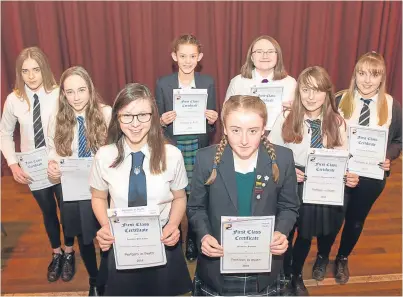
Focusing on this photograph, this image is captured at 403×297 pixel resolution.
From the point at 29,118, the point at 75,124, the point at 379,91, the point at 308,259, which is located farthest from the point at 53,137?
the point at 308,259

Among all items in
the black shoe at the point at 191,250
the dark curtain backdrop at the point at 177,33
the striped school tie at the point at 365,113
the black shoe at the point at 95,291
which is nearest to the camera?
the striped school tie at the point at 365,113

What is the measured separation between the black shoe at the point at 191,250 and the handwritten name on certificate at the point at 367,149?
1.44 meters

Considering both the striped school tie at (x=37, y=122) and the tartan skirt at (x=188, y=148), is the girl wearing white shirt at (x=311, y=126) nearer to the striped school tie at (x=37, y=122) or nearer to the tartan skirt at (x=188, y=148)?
the tartan skirt at (x=188, y=148)

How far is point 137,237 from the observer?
2.27 metres

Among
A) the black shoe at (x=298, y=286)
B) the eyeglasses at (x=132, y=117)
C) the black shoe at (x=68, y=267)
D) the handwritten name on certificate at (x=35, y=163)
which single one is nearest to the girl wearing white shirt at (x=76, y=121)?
the handwritten name on certificate at (x=35, y=163)

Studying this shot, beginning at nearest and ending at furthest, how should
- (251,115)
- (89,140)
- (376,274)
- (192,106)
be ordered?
(251,115) → (89,140) → (192,106) → (376,274)

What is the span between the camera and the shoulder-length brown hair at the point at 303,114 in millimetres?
2705

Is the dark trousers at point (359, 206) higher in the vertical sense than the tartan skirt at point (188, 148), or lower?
lower

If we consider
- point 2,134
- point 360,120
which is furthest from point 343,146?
point 2,134

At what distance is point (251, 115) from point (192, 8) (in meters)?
3.12

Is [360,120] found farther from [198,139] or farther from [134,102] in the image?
[134,102]

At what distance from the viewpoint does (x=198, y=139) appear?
349cm

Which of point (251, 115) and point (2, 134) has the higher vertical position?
point (251, 115)

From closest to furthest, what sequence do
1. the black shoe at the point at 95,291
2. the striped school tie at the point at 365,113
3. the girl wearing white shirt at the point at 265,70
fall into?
the striped school tie at the point at 365,113
the black shoe at the point at 95,291
the girl wearing white shirt at the point at 265,70
